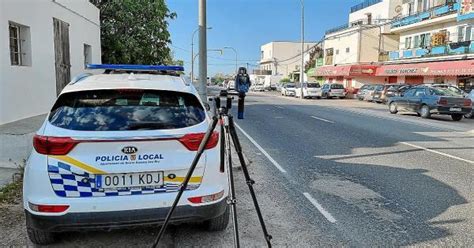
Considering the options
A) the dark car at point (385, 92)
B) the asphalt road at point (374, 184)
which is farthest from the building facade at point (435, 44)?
the asphalt road at point (374, 184)

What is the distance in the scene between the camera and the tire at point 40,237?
3822 millimetres

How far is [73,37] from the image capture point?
13.4m

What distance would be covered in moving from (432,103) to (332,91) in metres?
20.9

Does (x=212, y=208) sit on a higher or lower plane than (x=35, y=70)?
lower

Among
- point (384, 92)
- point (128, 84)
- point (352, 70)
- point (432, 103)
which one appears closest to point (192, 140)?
point (128, 84)

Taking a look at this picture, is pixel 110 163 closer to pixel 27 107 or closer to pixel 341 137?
pixel 27 107

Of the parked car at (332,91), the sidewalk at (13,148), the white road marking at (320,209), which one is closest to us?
the white road marking at (320,209)

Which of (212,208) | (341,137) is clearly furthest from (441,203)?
(341,137)

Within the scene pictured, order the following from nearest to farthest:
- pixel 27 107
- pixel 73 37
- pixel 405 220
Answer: pixel 405 220
pixel 27 107
pixel 73 37

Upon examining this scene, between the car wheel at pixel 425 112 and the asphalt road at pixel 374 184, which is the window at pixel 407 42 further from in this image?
the asphalt road at pixel 374 184

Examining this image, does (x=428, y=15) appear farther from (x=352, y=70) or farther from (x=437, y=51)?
(x=352, y=70)

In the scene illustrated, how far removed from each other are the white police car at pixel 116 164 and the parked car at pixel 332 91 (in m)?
37.4

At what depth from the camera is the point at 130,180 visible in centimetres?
350

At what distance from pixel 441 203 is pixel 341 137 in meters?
6.08
